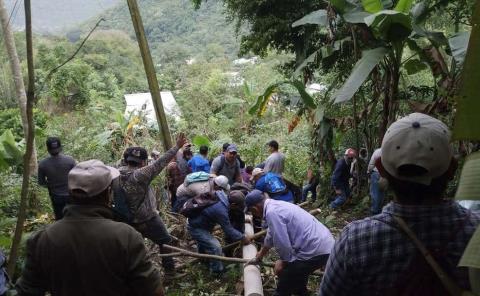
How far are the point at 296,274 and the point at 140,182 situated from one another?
1856 millimetres

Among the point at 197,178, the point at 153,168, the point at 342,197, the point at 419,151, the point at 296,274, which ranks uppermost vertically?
the point at 419,151

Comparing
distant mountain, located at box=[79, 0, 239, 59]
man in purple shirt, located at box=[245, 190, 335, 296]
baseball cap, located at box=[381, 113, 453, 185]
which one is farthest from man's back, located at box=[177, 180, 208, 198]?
distant mountain, located at box=[79, 0, 239, 59]

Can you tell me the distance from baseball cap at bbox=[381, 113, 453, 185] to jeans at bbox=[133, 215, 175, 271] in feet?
12.8

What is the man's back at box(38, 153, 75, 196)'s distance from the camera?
597 centimetres

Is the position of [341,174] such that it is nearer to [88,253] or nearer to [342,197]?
[342,197]

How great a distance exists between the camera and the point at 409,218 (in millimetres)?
1362

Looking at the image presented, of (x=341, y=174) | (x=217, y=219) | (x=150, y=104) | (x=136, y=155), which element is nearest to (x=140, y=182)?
(x=136, y=155)

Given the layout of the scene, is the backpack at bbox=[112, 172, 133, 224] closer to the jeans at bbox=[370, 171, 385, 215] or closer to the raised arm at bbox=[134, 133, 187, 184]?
the raised arm at bbox=[134, 133, 187, 184]

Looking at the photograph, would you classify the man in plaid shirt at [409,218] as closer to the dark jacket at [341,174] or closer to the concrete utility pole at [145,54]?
the concrete utility pole at [145,54]

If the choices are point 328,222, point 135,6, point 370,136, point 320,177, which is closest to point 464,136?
point 135,6

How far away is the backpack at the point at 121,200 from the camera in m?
4.56

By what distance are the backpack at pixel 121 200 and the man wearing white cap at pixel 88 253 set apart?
7.72 feet

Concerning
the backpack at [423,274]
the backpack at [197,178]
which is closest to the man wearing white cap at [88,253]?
the backpack at [423,274]

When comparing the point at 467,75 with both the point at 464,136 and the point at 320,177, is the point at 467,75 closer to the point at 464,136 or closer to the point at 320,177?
the point at 464,136
